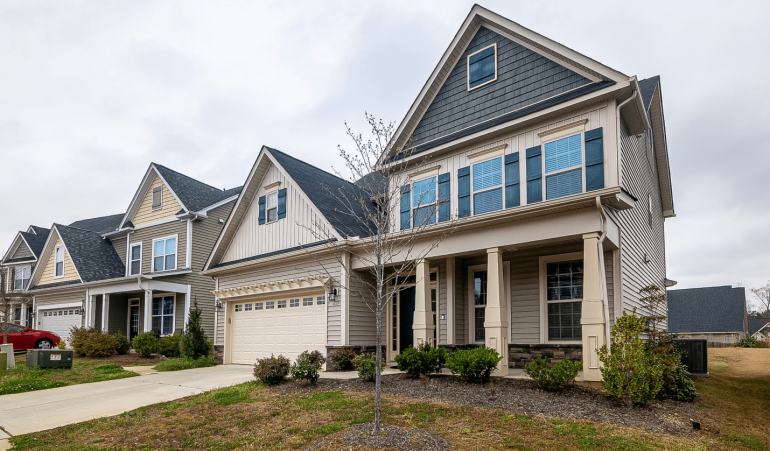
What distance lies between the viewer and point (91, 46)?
15.0 meters

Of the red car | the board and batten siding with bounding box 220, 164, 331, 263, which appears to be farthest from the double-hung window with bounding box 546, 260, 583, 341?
the red car

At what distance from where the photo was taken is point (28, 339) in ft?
68.4

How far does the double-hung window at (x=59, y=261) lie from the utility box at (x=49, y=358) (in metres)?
12.7

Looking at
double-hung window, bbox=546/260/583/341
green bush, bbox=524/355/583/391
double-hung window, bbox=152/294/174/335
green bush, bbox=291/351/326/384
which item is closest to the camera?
green bush, bbox=524/355/583/391

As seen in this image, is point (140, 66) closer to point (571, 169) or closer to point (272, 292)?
point (272, 292)

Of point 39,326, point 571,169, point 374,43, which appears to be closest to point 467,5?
point 374,43

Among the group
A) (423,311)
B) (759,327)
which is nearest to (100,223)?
(423,311)

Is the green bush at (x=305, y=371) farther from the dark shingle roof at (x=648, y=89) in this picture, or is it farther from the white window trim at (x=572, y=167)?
the dark shingle roof at (x=648, y=89)

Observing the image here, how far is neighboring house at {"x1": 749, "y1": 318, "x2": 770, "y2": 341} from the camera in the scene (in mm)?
45097

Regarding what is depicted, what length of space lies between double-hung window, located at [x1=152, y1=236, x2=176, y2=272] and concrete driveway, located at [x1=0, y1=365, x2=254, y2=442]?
30.7 feet

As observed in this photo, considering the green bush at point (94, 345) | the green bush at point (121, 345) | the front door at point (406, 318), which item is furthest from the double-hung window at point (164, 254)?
the front door at point (406, 318)

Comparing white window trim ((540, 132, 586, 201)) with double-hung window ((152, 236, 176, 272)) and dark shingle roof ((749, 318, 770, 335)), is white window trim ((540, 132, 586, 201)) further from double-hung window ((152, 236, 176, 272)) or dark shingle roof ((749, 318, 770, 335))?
dark shingle roof ((749, 318, 770, 335))

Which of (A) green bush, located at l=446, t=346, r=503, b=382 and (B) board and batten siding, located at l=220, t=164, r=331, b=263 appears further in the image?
(B) board and batten siding, located at l=220, t=164, r=331, b=263

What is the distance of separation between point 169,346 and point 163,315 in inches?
153
